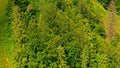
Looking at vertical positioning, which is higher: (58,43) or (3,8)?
(3,8)

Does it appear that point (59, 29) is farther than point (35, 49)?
Yes

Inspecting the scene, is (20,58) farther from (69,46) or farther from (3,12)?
(3,12)

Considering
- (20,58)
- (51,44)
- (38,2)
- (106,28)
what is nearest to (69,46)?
(51,44)

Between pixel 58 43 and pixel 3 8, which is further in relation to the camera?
pixel 3 8

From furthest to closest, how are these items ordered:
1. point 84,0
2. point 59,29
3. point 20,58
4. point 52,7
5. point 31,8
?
point 84,0 < point 31,8 < point 52,7 < point 59,29 < point 20,58

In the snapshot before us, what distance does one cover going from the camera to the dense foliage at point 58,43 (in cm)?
10125

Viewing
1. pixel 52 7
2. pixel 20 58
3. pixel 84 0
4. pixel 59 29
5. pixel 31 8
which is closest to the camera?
pixel 20 58

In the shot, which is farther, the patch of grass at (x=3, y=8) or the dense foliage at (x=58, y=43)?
the patch of grass at (x=3, y=8)

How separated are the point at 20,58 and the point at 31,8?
3228 centimetres

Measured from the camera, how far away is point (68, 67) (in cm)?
10119

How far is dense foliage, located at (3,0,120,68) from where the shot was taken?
10125 centimetres

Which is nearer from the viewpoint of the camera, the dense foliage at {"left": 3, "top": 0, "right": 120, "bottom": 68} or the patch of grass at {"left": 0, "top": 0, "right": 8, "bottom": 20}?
the dense foliage at {"left": 3, "top": 0, "right": 120, "bottom": 68}

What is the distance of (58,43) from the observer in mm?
105812

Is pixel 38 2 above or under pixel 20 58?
above
